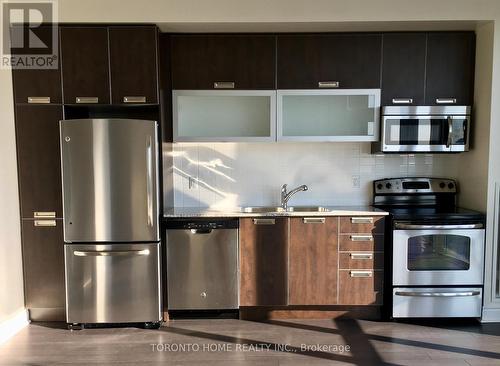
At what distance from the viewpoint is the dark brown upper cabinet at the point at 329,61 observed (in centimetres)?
311

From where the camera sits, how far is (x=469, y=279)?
2.95 metres

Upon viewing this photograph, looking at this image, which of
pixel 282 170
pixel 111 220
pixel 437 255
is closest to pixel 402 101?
pixel 282 170

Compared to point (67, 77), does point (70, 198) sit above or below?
below

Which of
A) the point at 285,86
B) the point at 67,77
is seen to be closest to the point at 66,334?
the point at 67,77

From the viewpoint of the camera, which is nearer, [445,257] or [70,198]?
[70,198]

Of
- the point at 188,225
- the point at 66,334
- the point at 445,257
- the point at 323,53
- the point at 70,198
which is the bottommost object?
the point at 66,334

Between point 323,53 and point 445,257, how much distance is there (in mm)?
2014

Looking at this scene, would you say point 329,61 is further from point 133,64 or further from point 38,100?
point 38,100

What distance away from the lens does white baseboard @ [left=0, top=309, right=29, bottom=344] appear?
8.96 ft

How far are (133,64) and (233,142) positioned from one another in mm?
1053

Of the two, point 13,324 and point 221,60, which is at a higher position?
point 221,60

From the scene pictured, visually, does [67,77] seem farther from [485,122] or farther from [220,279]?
[485,122]

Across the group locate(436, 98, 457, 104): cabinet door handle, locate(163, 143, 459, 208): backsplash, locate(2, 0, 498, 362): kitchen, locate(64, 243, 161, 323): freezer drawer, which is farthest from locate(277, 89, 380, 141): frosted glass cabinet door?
locate(64, 243, 161, 323): freezer drawer

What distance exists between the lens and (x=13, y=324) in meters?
2.85
